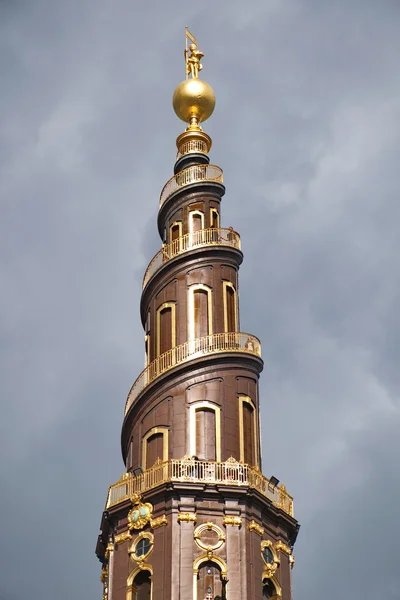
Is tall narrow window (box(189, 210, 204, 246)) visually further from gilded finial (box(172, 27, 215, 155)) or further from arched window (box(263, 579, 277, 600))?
arched window (box(263, 579, 277, 600))

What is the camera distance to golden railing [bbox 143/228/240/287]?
259ft

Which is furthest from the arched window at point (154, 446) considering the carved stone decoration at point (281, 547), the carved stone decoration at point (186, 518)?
the carved stone decoration at point (281, 547)

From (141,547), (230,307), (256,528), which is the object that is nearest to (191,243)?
(230,307)

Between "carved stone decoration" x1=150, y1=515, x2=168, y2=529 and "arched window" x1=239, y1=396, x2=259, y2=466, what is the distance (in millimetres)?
5600

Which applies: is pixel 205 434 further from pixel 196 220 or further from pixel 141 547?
pixel 196 220

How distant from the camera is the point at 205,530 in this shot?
6850 cm

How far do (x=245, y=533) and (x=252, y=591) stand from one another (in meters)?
2.89

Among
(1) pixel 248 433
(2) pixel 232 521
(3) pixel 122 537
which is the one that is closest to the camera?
(2) pixel 232 521

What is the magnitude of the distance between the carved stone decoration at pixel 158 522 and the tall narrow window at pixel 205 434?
4.15 m

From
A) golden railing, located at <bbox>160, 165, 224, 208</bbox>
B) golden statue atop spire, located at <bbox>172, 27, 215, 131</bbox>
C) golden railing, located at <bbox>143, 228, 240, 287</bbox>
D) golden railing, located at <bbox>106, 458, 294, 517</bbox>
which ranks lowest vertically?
golden railing, located at <bbox>106, 458, 294, 517</bbox>

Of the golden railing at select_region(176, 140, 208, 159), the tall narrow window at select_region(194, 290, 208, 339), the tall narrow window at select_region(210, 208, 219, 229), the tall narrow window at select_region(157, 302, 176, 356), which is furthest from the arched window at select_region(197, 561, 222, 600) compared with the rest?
the golden railing at select_region(176, 140, 208, 159)

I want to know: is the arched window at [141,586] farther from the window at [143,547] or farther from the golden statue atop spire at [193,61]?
the golden statue atop spire at [193,61]

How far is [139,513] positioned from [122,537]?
1538mm

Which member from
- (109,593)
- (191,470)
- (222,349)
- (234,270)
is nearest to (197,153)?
(234,270)
